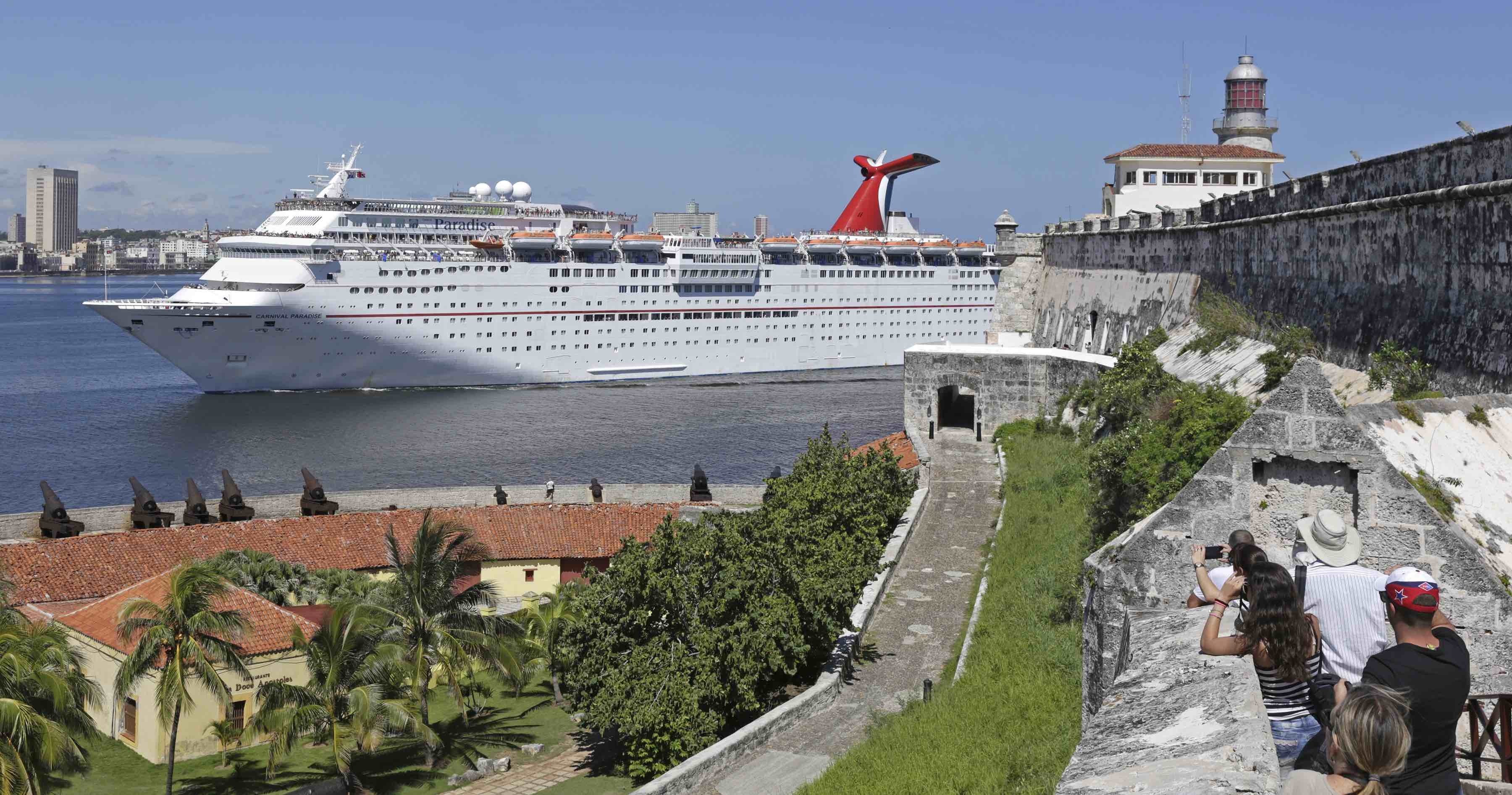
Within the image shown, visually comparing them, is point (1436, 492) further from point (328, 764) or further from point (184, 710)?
point (184, 710)

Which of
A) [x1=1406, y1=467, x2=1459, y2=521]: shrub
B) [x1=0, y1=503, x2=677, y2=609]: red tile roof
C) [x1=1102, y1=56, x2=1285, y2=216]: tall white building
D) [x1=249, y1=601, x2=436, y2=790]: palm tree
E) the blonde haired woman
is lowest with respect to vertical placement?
[x1=249, y1=601, x2=436, y2=790]: palm tree

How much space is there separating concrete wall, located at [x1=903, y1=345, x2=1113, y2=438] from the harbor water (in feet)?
26.8

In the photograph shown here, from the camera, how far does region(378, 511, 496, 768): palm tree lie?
1462 cm

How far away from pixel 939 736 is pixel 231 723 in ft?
34.9

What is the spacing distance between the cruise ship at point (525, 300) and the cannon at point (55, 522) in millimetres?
26059

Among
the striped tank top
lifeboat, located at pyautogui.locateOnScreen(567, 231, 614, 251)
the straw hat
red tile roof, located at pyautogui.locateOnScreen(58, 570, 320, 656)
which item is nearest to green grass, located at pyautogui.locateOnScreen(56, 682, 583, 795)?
red tile roof, located at pyautogui.locateOnScreen(58, 570, 320, 656)

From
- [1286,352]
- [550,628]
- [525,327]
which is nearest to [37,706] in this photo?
[550,628]

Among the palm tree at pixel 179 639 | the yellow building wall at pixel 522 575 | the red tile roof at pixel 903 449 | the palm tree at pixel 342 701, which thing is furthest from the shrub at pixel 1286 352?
the yellow building wall at pixel 522 575

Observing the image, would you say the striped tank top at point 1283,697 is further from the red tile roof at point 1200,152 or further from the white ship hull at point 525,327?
the white ship hull at point 525,327

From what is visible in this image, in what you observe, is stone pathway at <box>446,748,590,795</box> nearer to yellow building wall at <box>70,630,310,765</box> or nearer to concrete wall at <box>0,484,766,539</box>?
yellow building wall at <box>70,630,310,765</box>

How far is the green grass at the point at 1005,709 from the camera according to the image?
7.65m

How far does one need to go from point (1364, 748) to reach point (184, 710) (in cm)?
1468

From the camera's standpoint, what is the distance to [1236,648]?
386 centimetres

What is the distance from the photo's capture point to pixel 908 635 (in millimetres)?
13680
